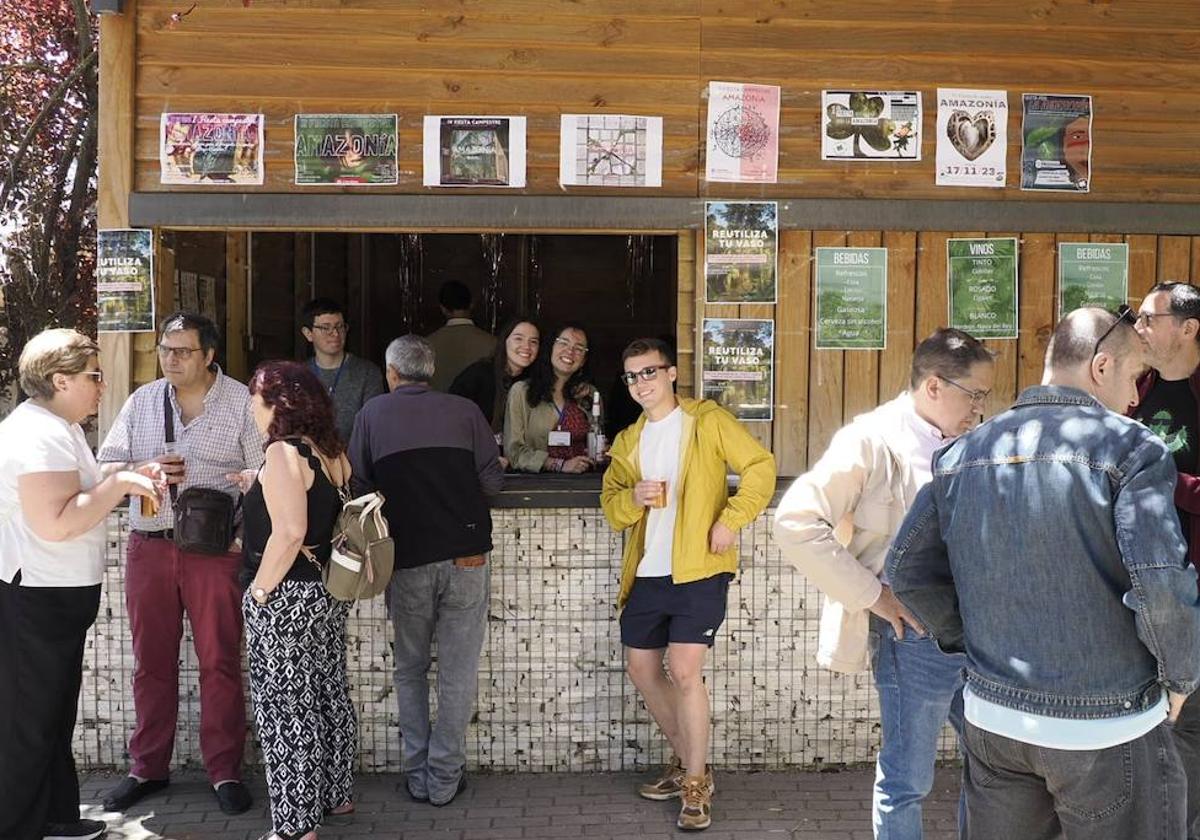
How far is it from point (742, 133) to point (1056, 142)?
1.38 metres

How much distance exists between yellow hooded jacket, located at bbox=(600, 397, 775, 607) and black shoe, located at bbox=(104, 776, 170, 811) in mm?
2117

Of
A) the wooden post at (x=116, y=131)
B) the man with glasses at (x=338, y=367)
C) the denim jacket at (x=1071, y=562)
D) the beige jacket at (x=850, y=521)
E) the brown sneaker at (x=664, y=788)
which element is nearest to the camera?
the denim jacket at (x=1071, y=562)

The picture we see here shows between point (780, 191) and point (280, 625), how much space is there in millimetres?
2718

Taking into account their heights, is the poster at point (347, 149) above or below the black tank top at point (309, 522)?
above

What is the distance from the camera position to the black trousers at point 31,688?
4.01m

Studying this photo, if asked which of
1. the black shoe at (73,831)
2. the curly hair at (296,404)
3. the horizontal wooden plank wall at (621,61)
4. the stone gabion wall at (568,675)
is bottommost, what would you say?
the black shoe at (73,831)

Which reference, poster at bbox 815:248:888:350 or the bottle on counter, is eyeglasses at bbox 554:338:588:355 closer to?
the bottle on counter

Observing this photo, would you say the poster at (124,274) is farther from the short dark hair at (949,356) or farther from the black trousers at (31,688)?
the short dark hair at (949,356)

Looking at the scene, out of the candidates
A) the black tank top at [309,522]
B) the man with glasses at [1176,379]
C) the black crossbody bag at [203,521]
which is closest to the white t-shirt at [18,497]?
the black crossbody bag at [203,521]

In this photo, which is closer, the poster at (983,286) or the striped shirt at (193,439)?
the striped shirt at (193,439)

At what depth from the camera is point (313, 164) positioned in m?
4.98

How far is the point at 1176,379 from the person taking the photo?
12.5 feet

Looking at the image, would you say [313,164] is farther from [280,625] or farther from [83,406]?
[280,625]

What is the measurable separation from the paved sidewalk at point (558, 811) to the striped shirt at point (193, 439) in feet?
3.78
